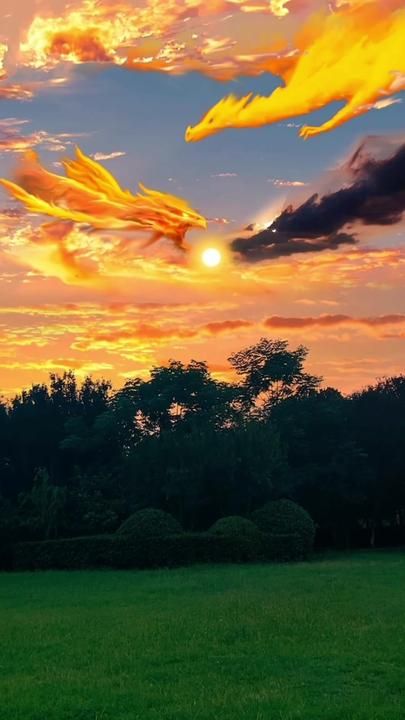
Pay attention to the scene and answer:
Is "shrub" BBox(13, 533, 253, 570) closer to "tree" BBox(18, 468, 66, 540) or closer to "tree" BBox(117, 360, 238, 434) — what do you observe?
"tree" BBox(18, 468, 66, 540)

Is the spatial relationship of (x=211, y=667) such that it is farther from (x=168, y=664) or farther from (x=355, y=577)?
(x=355, y=577)

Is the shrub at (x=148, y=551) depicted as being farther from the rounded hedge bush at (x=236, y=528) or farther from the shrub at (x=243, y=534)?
the rounded hedge bush at (x=236, y=528)

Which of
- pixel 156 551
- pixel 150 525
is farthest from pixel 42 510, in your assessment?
pixel 156 551

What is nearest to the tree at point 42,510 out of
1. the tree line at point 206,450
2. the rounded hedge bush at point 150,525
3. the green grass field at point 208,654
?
the tree line at point 206,450

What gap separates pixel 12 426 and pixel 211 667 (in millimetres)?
54743

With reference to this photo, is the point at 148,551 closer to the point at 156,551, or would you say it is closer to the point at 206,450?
the point at 156,551

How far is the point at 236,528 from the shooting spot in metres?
42.4

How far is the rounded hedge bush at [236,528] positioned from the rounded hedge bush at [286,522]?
6.07 ft

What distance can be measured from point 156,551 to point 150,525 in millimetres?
1347

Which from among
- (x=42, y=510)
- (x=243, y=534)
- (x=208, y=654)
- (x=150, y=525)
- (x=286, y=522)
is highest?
(x=42, y=510)

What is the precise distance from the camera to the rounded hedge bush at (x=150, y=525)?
1663 inches

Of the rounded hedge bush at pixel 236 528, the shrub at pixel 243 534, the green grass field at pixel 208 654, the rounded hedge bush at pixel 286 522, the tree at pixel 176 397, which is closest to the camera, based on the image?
the green grass field at pixel 208 654

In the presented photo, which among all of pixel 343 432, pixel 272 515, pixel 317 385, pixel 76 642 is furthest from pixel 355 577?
pixel 317 385

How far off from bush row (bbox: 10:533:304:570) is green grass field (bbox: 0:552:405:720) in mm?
13672
